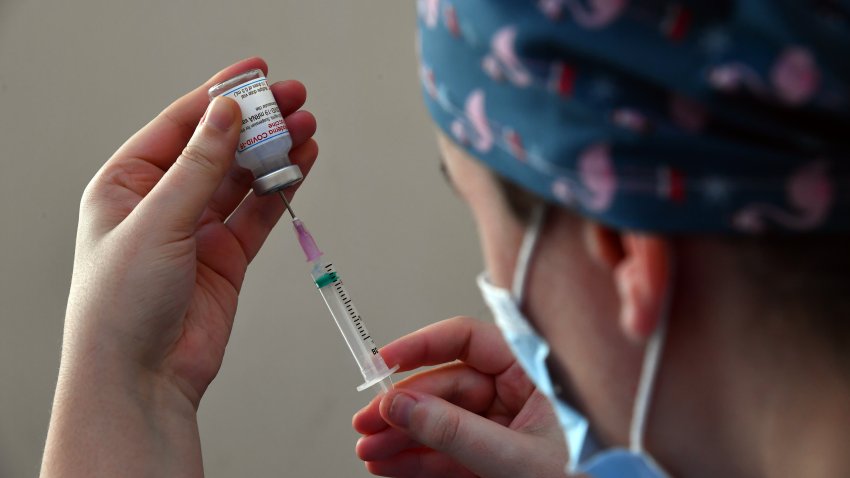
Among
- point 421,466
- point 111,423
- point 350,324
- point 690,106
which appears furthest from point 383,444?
point 690,106

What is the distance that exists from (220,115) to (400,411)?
0.49 metres

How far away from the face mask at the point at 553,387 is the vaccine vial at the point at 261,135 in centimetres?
41

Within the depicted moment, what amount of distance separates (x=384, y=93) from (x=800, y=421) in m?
1.29

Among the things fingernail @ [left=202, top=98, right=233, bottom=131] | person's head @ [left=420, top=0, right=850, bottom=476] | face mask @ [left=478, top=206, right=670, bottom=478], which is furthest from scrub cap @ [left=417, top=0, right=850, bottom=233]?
fingernail @ [left=202, top=98, right=233, bottom=131]

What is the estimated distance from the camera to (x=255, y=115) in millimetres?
1184

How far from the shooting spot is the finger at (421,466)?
1368 mm

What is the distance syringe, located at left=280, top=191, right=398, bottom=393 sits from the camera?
1.28 metres

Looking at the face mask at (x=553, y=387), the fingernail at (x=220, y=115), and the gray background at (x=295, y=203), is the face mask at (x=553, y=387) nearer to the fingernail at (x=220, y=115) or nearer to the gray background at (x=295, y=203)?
the fingernail at (x=220, y=115)

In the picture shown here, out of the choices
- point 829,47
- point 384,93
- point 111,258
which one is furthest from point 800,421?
point 384,93

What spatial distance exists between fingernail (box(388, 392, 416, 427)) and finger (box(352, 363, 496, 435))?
13cm

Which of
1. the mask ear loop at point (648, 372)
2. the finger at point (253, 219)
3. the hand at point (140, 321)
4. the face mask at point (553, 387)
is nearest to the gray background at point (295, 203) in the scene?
the finger at point (253, 219)

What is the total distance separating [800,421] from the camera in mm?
762

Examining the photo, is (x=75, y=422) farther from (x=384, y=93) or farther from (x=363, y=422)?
(x=384, y=93)

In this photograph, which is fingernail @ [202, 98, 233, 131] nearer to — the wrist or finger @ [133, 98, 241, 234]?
finger @ [133, 98, 241, 234]
